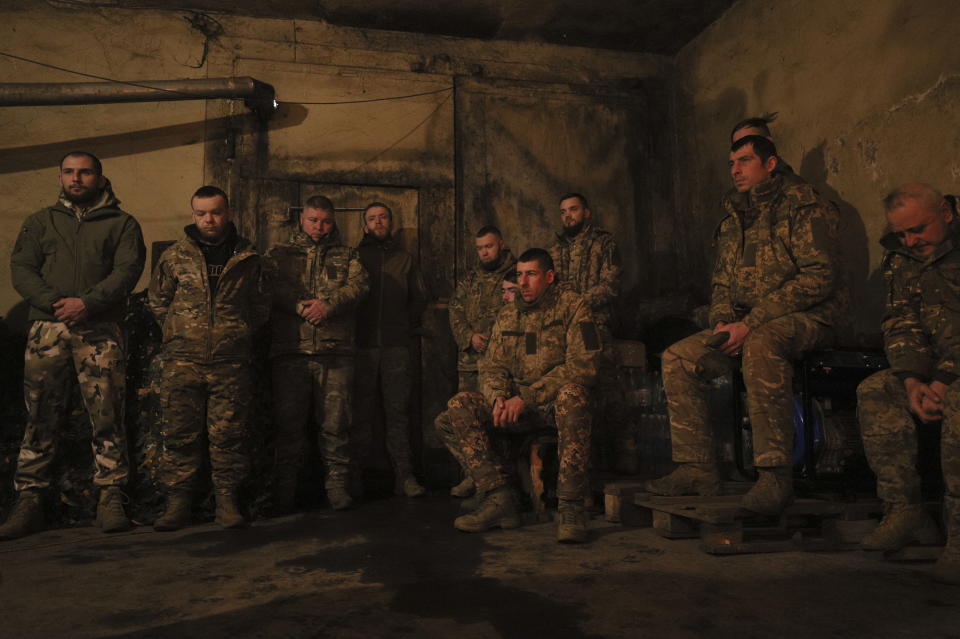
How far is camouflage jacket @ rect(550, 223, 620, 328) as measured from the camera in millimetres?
5473

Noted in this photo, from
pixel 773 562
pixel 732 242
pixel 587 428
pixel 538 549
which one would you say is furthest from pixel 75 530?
pixel 732 242

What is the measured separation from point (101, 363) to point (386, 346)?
2.13 meters

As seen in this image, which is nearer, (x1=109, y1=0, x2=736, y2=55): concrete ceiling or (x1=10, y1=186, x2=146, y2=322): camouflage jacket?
(x1=10, y1=186, x2=146, y2=322): camouflage jacket

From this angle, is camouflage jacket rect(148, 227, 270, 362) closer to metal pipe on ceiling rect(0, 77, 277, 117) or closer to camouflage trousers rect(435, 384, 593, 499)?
camouflage trousers rect(435, 384, 593, 499)

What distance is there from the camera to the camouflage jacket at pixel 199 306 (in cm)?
443

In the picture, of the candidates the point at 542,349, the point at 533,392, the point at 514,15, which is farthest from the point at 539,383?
the point at 514,15

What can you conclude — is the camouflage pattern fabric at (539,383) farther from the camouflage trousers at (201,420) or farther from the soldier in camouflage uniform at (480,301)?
the camouflage trousers at (201,420)

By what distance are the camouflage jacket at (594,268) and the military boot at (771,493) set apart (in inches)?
85.5

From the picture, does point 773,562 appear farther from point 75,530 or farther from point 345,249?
point 75,530

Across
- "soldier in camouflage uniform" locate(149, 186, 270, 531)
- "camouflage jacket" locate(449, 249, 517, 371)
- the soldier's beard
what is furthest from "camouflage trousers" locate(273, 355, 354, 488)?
the soldier's beard

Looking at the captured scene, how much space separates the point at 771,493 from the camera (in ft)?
11.1

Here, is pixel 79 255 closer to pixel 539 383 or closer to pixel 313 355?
pixel 313 355

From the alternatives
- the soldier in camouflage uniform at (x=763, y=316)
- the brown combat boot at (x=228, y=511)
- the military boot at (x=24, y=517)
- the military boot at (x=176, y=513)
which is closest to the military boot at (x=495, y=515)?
the soldier in camouflage uniform at (x=763, y=316)

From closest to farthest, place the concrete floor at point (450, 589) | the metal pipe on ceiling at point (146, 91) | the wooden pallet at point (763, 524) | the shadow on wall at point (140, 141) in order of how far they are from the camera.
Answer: the concrete floor at point (450, 589)
the wooden pallet at point (763, 524)
the metal pipe on ceiling at point (146, 91)
the shadow on wall at point (140, 141)
